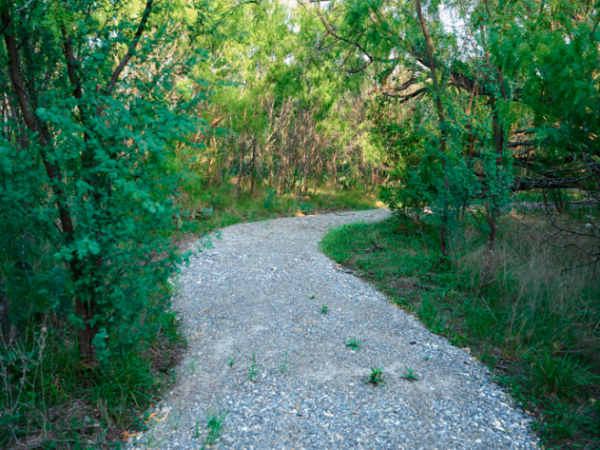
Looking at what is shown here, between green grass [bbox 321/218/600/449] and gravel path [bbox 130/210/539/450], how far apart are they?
0.23 metres

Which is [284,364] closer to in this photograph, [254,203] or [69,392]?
[69,392]

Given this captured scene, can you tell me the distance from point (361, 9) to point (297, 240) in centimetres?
431

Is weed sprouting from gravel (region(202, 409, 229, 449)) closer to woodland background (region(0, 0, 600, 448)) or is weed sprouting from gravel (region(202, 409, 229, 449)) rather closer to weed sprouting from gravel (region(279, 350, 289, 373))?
woodland background (region(0, 0, 600, 448))

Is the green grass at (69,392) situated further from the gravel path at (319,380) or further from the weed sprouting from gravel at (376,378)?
the weed sprouting from gravel at (376,378)

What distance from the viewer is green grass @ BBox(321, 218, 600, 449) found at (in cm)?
324

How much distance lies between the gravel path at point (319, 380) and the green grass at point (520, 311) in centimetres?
23

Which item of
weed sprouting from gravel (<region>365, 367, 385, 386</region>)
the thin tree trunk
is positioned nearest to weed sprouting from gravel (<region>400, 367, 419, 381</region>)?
weed sprouting from gravel (<region>365, 367, 385, 386</region>)

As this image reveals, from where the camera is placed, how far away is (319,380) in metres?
3.45

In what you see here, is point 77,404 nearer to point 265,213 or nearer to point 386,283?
point 386,283

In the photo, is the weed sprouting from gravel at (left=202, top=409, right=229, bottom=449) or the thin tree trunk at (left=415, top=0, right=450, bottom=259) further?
the thin tree trunk at (left=415, top=0, right=450, bottom=259)

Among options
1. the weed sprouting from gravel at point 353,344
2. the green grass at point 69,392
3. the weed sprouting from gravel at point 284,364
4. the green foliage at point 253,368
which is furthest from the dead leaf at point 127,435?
the weed sprouting from gravel at point 353,344

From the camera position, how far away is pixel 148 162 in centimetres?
289

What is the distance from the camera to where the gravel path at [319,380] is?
2822 mm

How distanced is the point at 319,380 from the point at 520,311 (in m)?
2.41
